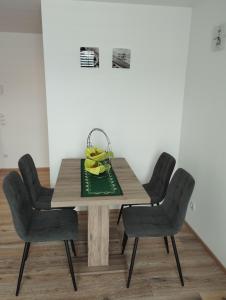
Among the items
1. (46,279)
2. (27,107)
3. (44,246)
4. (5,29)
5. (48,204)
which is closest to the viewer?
(46,279)

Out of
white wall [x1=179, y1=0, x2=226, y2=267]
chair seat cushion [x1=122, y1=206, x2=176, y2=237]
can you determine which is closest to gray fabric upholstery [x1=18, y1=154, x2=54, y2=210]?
chair seat cushion [x1=122, y1=206, x2=176, y2=237]

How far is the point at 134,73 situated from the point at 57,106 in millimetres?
946

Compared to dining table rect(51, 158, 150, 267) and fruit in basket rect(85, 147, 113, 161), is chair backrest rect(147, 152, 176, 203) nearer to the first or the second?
dining table rect(51, 158, 150, 267)

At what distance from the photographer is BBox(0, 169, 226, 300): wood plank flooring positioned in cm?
175

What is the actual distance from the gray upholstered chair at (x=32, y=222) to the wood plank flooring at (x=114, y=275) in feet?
0.43

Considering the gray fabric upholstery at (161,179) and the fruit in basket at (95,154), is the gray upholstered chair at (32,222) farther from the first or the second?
the gray fabric upholstery at (161,179)

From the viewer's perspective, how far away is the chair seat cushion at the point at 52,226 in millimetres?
1666

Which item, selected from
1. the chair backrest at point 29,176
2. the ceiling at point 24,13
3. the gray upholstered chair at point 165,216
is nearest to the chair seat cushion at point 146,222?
the gray upholstered chair at point 165,216

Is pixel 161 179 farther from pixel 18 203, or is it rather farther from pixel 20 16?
pixel 20 16

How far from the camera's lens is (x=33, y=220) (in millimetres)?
1837

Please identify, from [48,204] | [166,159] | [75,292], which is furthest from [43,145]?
[75,292]

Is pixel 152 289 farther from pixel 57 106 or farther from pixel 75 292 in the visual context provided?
pixel 57 106

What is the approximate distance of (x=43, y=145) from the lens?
14.3 feet

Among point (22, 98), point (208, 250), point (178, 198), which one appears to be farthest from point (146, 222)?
point (22, 98)
